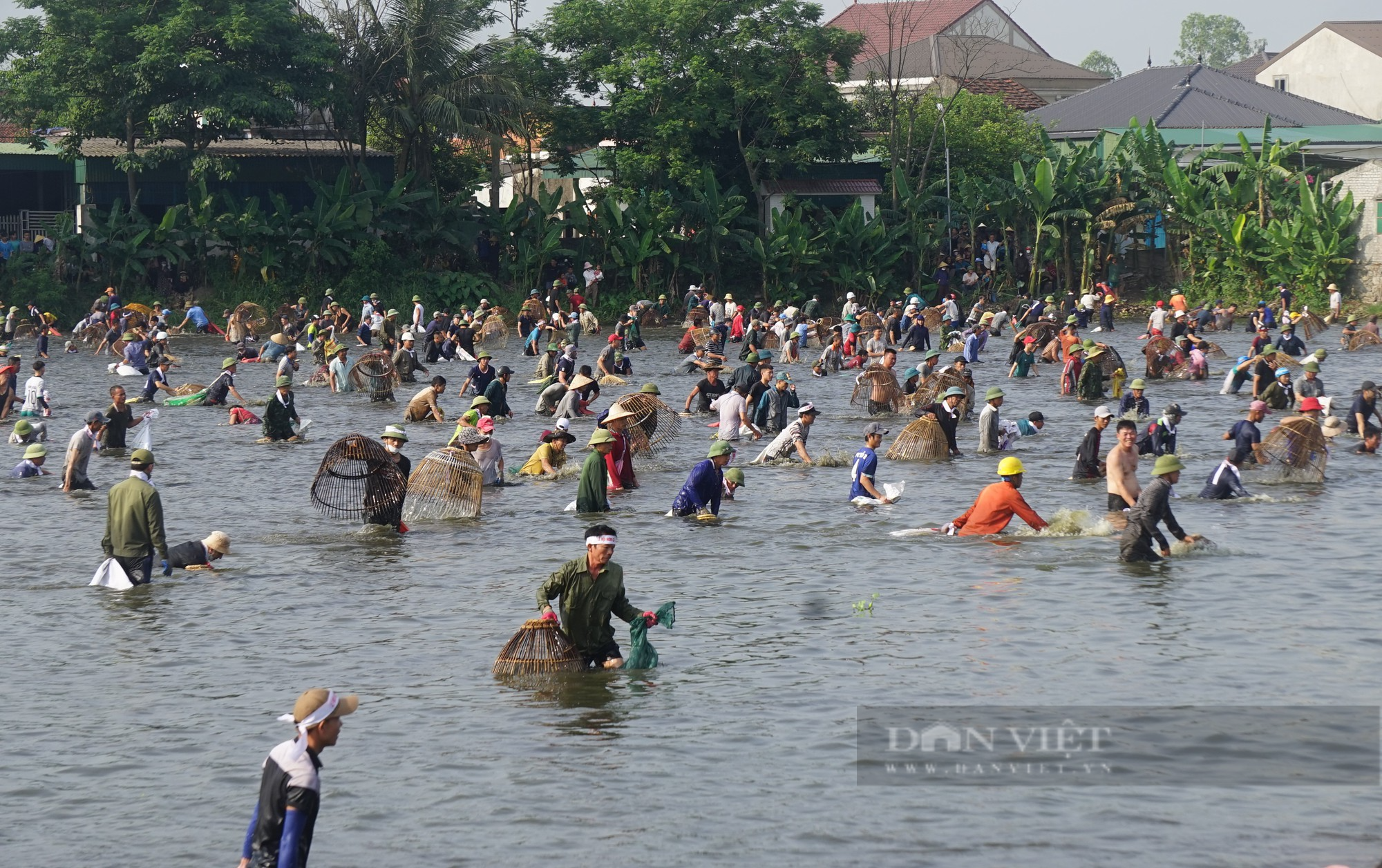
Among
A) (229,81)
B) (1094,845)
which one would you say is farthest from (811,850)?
(229,81)

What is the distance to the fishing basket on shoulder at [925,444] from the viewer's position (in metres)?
24.2

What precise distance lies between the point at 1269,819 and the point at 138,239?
4250 cm

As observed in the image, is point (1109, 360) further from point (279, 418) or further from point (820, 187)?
point (820, 187)

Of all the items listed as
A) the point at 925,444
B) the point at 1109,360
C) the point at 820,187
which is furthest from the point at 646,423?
the point at 820,187

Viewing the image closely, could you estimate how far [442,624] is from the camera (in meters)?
14.9

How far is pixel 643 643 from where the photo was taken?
12836 millimetres

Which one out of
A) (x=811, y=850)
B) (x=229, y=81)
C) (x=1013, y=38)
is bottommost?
(x=811, y=850)

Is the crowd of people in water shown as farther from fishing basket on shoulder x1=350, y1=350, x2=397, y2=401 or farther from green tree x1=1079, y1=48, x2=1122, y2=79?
green tree x1=1079, y1=48, x2=1122, y2=79

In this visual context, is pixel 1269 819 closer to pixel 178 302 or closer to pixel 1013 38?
pixel 178 302

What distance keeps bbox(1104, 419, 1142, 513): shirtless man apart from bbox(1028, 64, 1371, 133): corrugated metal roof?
154 feet

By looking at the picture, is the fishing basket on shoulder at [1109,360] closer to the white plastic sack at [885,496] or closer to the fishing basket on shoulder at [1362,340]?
the white plastic sack at [885,496]

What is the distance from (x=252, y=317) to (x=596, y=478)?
2997cm

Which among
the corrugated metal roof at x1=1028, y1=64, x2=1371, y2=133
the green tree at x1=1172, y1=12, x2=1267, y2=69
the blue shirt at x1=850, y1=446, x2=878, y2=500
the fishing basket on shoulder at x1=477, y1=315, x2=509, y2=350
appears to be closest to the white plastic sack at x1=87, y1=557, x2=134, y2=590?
the blue shirt at x1=850, y1=446, x2=878, y2=500

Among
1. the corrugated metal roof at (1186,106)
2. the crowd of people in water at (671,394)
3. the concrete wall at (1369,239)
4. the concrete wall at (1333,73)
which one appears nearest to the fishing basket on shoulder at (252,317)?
the crowd of people in water at (671,394)
